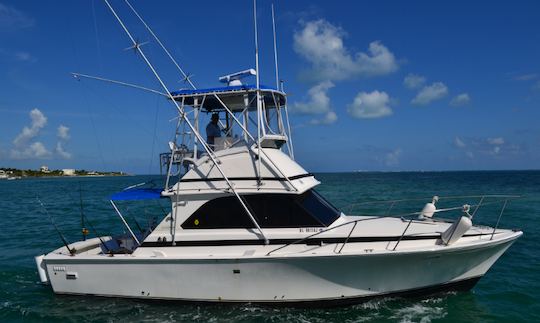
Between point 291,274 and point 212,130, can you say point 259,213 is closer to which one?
point 291,274

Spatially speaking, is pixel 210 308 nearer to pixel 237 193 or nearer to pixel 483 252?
pixel 237 193

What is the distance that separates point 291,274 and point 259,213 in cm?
129

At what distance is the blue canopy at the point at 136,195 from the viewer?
24.9 ft

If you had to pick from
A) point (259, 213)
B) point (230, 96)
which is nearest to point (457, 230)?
point (259, 213)

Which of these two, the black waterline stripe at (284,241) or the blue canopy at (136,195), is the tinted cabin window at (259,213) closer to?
the black waterline stripe at (284,241)

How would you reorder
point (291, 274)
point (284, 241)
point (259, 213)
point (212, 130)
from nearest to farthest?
point (291, 274) < point (284, 241) < point (259, 213) < point (212, 130)

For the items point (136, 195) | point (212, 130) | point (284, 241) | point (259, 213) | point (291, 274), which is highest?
point (212, 130)

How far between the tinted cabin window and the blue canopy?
91 centimetres

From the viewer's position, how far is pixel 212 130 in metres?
8.23

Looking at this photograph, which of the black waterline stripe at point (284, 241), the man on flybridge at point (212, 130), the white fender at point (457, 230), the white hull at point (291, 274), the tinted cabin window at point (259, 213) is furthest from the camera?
the man on flybridge at point (212, 130)

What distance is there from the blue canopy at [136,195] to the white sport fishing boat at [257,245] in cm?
4

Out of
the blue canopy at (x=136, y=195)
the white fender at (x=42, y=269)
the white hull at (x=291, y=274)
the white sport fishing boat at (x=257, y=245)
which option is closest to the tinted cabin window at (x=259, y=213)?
the white sport fishing boat at (x=257, y=245)

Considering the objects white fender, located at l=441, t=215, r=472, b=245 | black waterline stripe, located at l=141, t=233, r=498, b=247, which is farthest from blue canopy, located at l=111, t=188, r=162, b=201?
white fender, located at l=441, t=215, r=472, b=245

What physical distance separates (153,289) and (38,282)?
3.86m
